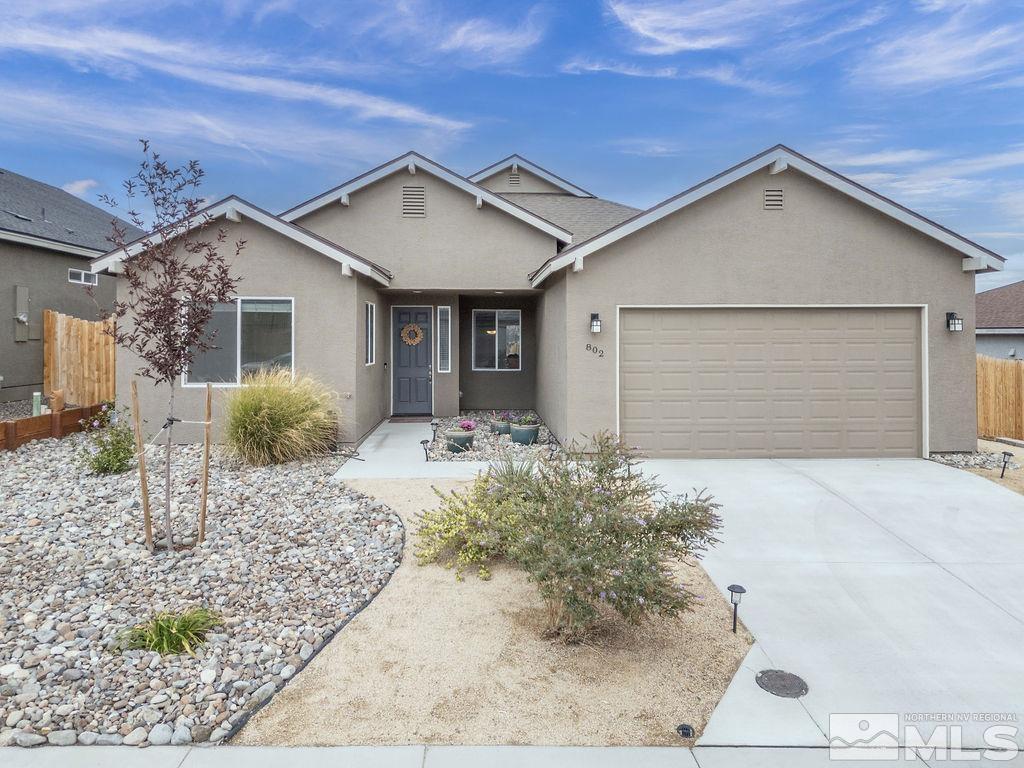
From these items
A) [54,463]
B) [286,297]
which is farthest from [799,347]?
[54,463]

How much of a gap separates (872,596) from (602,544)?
2.50m

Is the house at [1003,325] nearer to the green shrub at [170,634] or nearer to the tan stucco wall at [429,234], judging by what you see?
the tan stucco wall at [429,234]

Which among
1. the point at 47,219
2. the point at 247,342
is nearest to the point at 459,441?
the point at 247,342

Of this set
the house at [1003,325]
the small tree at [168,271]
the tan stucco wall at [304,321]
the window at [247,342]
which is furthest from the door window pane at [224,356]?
the house at [1003,325]

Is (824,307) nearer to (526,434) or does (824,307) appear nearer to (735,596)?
(526,434)

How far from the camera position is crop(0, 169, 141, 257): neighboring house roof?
1314 centimetres

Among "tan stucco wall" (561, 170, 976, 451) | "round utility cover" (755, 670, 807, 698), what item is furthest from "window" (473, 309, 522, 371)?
"round utility cover" (755, 670, 807, 698)

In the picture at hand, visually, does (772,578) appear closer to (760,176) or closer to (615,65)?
(760,176)

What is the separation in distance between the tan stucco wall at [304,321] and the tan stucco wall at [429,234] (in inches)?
110

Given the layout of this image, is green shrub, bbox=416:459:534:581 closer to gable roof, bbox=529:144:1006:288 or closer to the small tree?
the small tree

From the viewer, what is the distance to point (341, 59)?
19688 millimetres

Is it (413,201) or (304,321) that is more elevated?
(413,201)

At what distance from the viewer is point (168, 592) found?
4641mm

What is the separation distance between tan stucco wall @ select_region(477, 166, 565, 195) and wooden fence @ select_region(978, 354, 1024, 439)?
11.3 metres
